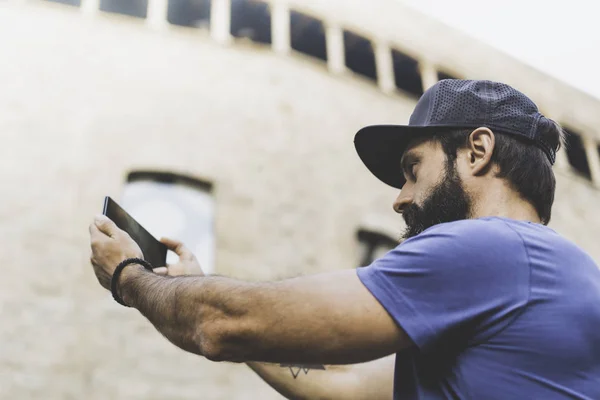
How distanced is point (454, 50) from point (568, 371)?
1360 centimetres

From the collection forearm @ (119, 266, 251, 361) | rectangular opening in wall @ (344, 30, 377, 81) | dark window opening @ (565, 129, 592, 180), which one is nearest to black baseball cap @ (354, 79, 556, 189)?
forearm @ (119, 266, 251, 361)

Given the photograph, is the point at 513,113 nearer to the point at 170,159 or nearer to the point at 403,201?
the point at 403,201

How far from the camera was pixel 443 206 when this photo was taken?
208 cm

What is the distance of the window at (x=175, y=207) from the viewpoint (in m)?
9.84

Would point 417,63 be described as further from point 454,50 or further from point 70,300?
point 70,300

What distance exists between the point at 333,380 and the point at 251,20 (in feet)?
34.7

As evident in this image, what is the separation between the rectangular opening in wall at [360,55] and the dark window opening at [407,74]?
21.3 inches

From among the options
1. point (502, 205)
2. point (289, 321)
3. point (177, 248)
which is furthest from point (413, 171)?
point (177, 248)

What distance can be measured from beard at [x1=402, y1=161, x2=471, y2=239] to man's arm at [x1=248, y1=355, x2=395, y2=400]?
771 millimetres

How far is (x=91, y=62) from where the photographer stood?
34.8 ft

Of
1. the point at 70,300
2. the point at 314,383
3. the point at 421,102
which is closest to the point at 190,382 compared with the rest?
the point at 70,300

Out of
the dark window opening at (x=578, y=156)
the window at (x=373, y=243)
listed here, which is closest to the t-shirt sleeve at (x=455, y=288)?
the window at (x=373, y=243)

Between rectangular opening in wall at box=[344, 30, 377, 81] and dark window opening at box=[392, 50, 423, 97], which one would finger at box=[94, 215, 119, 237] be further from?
dark window opening at box=[392, 50, 423, 97]

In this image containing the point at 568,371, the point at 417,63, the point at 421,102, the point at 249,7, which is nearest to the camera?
the point at 568,371
